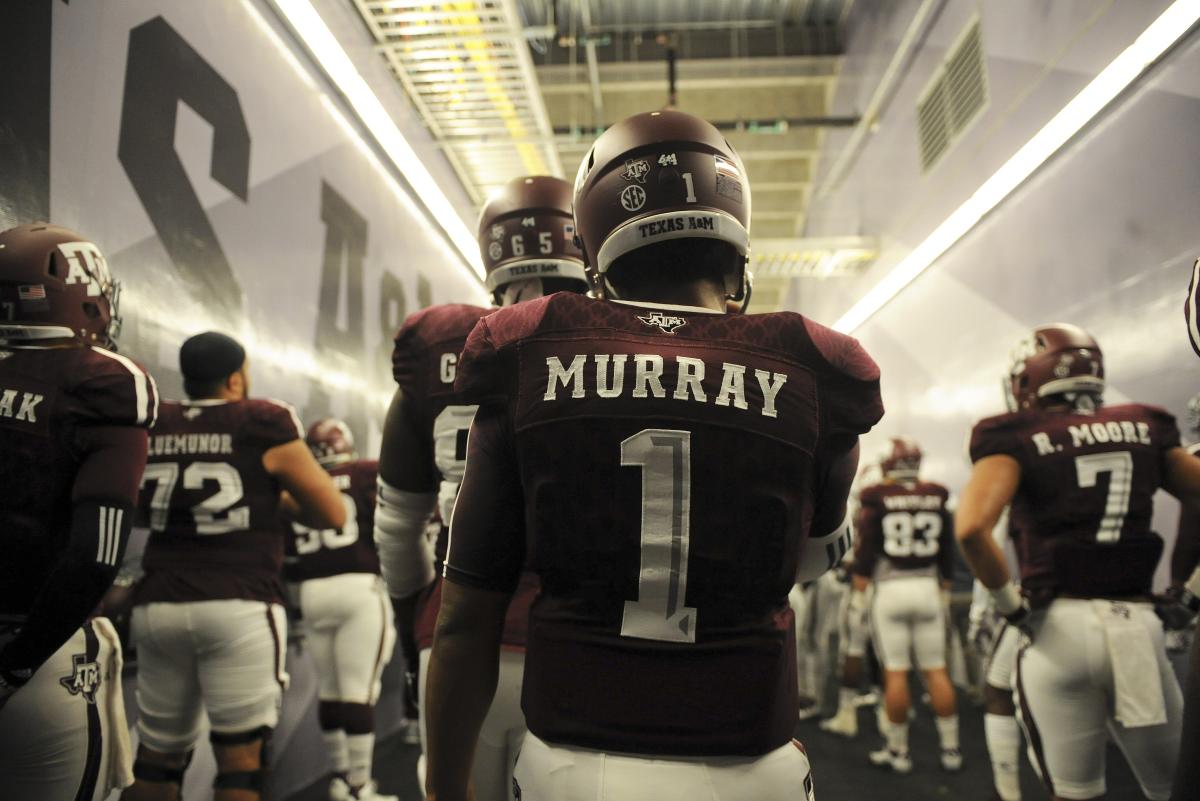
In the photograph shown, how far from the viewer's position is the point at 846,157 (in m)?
10.0

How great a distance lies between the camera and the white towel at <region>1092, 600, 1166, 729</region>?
270 cm

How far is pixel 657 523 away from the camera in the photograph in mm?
1115

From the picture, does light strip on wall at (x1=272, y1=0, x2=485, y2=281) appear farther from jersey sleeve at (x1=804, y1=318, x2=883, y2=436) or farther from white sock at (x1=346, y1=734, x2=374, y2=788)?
white sock at (x1=346, y1=734, x2=374, y2=788)

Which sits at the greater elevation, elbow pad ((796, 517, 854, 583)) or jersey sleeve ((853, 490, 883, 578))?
elbow pad ((796, 517, 854, 583))

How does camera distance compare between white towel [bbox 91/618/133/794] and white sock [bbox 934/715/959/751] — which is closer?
white towel [bbox 91/618/133/794]

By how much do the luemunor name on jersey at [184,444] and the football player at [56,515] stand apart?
102 centimetres

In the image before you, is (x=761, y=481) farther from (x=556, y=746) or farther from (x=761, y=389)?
(x=556, y=746)

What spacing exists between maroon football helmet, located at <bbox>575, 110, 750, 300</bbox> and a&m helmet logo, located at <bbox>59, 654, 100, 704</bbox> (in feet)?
5.93

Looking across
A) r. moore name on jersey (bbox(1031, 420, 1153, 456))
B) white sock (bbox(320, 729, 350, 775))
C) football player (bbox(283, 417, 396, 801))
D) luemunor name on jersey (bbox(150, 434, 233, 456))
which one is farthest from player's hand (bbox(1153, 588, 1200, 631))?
white sock (bbox(320, 729, 350, 775))

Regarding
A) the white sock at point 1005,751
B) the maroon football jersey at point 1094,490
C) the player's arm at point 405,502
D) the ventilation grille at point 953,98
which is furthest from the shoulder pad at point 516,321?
the ventilation grille at point 953,98

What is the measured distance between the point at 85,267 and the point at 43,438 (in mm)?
583

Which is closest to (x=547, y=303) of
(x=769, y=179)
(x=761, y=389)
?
(x=761, y=389)

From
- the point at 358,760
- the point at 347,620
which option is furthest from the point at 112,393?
the point at 358,760

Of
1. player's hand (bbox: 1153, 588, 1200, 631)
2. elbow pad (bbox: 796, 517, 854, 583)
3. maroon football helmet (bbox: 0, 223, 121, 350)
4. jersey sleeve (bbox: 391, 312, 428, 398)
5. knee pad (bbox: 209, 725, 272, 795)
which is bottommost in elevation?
knee pad (bbox: 209, 725, 272, 795)
